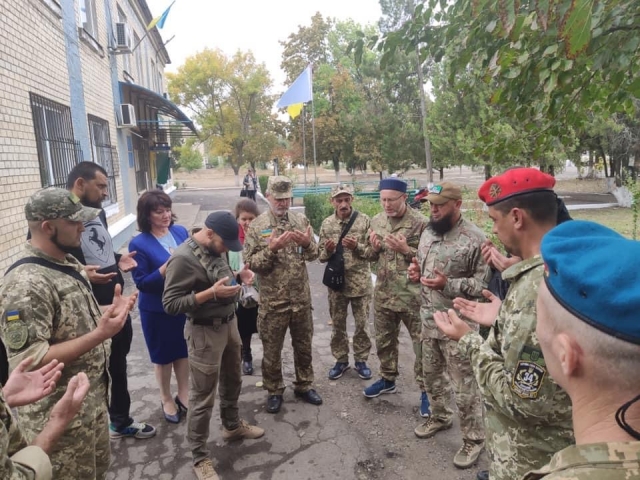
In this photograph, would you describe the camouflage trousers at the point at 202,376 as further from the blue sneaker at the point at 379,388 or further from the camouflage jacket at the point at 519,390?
the camouflage jacket at the point at 519,390

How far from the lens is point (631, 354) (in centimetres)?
84

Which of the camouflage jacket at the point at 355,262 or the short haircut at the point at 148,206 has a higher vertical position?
the short haircut at the point at 148,206

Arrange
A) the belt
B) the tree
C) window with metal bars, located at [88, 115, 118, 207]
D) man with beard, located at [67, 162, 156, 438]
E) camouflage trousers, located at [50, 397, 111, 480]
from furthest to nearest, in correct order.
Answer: the tree → window with metal bars, located at [88, 115, 118, 207] → man with beard, located at [67, 162, 156, 438] → the belt → camouflage trousers, located at [50, 397, 111, 480]

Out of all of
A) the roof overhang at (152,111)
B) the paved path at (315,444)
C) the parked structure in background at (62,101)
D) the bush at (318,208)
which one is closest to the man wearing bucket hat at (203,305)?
the paved path at (315,444)

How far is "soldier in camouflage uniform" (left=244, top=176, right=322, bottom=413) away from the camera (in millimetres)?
3639

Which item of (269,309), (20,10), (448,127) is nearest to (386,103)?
(448,127)

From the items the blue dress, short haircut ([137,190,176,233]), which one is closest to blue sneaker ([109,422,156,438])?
the blue dress

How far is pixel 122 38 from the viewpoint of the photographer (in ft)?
35.9

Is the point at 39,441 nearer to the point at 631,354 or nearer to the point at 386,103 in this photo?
the point at 631,354

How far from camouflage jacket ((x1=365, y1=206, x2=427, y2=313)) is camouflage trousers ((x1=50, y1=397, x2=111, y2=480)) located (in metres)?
2.33

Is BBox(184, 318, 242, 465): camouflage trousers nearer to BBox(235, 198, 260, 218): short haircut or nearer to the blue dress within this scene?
the blue dress

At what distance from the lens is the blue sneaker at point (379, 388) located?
3791mm

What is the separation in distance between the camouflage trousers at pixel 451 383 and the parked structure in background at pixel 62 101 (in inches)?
170

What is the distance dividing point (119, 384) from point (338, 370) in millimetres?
2004
